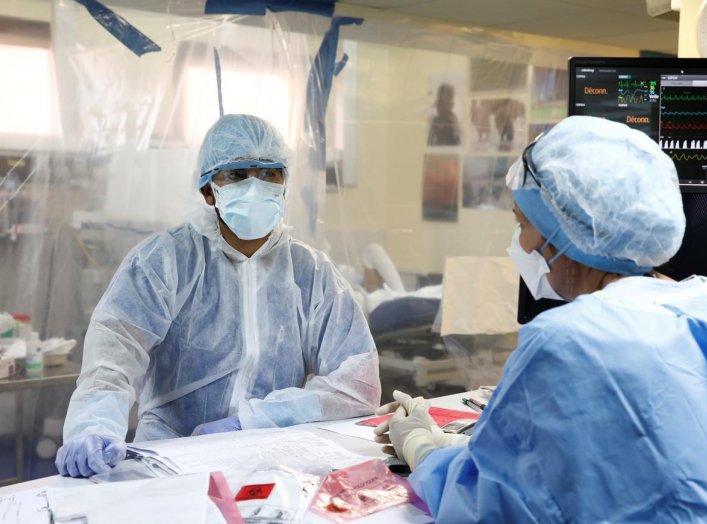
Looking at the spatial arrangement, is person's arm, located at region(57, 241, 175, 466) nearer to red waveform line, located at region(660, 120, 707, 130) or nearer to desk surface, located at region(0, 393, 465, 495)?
desk surface, located at region(0, 393, 465, 495)

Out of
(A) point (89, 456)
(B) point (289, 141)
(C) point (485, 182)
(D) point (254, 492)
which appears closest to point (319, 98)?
(B) point (289, 141)

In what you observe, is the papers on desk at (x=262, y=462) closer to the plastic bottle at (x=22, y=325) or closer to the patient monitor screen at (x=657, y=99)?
the patient monitor screen at (x=657, y=99)

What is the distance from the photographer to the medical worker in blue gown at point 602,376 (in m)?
1.04

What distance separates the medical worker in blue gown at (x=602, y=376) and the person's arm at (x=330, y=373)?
2.34 ft

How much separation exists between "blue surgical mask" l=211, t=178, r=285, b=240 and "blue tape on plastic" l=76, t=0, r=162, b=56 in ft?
3.59

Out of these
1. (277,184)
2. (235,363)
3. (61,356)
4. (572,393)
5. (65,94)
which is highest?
(65,94)

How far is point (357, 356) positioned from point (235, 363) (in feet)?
1.00

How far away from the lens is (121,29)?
113 inches

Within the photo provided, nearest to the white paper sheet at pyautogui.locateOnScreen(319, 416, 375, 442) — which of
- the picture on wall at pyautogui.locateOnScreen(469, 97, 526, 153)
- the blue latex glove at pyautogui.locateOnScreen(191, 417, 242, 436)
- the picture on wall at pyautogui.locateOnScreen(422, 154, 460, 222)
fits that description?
the blue latex glove at pyautogui.locateOnScreen(191, 417, 242, 436)

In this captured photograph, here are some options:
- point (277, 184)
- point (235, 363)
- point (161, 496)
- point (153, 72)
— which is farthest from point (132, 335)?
point (153, 72)

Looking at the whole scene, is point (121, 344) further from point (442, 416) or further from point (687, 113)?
point (687, 113)

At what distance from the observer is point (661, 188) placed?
118 cm

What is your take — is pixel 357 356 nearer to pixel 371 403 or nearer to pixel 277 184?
pixel 371 403

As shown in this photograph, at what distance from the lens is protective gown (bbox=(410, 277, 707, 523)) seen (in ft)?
3.41
